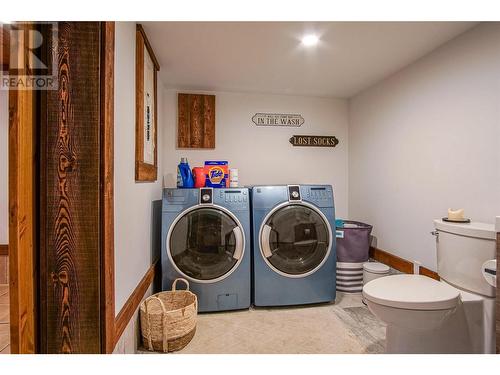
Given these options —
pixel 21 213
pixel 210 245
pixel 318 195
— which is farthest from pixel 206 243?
pixel 21 213

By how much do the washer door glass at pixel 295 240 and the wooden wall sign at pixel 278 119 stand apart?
45.7 inches

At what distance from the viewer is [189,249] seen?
2158 mm

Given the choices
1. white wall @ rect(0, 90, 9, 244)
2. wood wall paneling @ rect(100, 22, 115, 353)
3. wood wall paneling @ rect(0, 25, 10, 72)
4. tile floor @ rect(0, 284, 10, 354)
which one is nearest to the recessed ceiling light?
wood wall paneling @ rect(100, 22, 115, 353)

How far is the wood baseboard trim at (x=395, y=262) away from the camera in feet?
6.68

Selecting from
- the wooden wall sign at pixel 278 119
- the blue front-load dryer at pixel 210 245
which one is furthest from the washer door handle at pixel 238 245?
the wooden wall sign at pixel 278 119

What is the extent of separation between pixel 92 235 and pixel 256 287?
1517 millimetres

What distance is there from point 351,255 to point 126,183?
2074 millimetres

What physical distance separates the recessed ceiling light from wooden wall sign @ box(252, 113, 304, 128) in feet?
3.78

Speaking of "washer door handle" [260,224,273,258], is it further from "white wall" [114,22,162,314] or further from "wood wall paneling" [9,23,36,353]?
"wood wall paneling" [9,23,36,353]

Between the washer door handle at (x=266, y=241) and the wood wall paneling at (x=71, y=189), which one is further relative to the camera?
the washer door handle at (x=266, y=241)

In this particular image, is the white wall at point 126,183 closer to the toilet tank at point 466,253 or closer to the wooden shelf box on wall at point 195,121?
the wooden shelf box on wall at point 195,121
